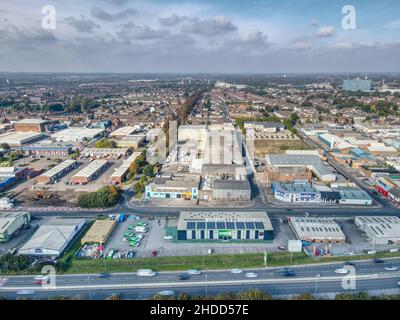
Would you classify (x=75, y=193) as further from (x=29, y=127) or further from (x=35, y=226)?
(x=29, y=127)

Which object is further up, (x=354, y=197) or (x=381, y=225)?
(x=354, y=197)

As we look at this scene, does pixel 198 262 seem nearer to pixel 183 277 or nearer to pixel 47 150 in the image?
pixel 183 277

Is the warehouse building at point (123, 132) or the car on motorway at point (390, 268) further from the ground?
the warehouse building at point (123, 132)

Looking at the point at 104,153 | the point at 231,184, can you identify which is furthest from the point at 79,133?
the point at 231,184

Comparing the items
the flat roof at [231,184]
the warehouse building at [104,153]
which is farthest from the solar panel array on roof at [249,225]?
the warehouse building at [104,153]

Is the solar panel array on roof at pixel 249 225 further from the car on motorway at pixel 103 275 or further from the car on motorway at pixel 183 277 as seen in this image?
the car on motorway at pixel 103 275

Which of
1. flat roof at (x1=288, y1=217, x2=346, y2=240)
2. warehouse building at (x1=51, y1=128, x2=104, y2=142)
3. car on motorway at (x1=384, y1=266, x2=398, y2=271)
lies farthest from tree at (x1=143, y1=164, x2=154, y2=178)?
warehouse building at (x1=51, y1=128, x2=104, y2=142)
